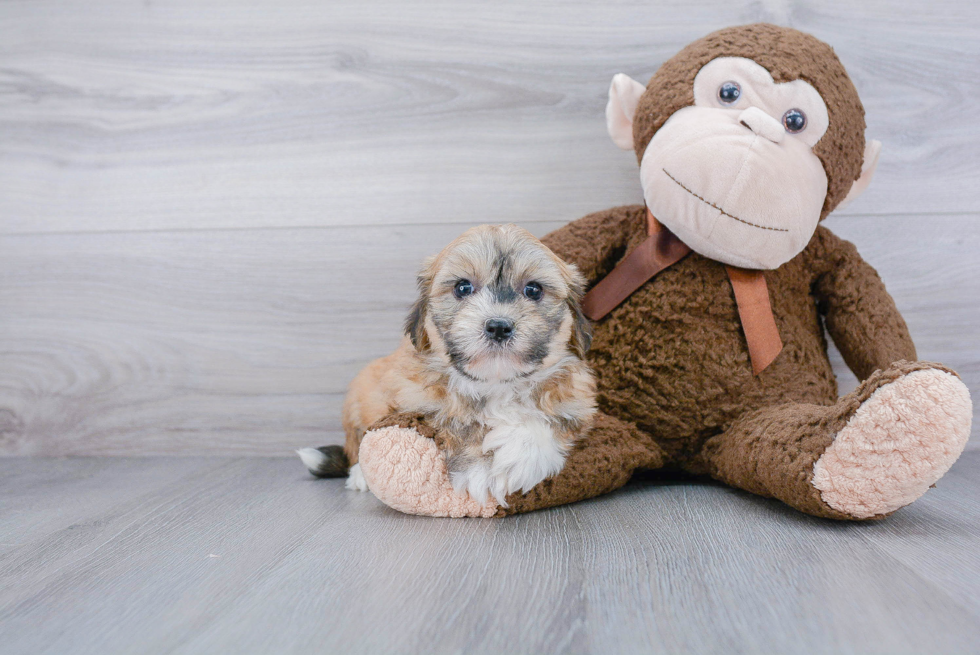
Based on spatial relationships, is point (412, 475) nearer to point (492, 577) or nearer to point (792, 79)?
point (492, 577)

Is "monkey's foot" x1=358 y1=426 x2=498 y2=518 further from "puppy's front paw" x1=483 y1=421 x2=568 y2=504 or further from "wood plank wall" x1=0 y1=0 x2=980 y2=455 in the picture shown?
"wood plank wall" x1=0 y1=0 x2=980 y2=455

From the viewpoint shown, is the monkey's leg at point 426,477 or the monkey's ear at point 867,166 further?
the monkey's ear at point 867,166

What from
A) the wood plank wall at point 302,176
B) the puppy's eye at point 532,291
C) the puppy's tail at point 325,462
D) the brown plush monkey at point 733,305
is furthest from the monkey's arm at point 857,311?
the puppy's tail at point 325,462

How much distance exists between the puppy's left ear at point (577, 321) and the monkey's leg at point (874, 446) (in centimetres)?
39

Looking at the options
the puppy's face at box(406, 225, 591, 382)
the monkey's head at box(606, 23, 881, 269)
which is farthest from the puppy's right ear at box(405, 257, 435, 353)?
the monkey's head at box(606, 23, 881, 269)

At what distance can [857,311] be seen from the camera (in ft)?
4.83

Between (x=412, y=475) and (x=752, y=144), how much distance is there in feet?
2.93

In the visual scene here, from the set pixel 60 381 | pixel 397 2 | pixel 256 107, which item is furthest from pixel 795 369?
pixel 60 381

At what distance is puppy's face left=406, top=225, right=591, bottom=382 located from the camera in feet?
3.76

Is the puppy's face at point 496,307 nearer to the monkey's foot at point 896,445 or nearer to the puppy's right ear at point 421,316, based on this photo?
the puppy's right ear at point 421,316

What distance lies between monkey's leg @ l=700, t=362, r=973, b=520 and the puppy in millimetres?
389

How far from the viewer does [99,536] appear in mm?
1214

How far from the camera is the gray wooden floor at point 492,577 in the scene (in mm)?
777

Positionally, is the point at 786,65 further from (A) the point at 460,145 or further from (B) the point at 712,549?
(B) the point at 712,549
